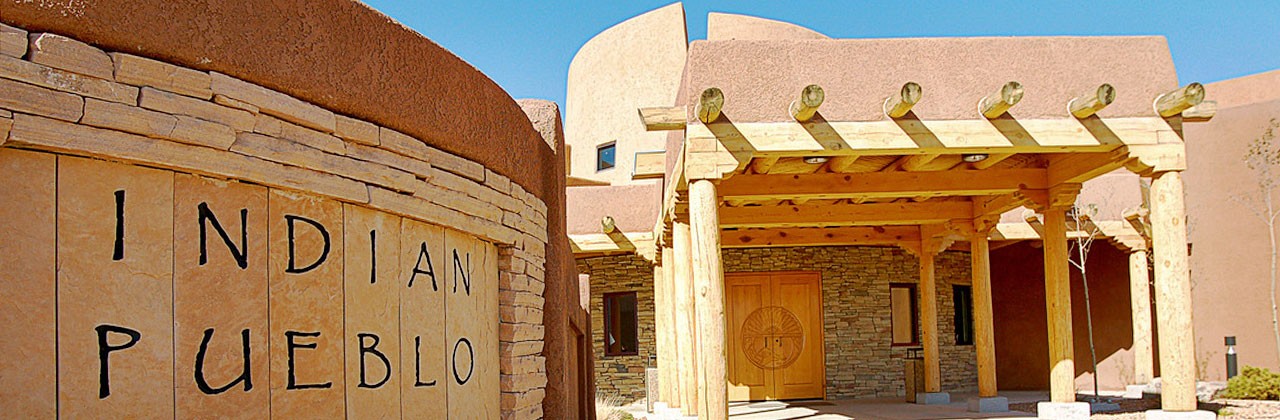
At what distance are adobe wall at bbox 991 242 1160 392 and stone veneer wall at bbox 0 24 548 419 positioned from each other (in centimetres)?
1558

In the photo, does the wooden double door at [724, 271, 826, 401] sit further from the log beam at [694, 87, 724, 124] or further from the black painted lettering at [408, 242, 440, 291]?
the black painted lettering at [408, 242, 440, 291]

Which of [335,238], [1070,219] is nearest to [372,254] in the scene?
[335,238]

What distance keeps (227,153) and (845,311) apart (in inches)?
586

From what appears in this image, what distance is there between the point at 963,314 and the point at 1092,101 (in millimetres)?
11793

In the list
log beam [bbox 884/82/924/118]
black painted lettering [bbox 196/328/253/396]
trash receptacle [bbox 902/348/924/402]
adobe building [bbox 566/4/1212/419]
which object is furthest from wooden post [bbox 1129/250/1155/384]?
black painted lettering [bbox 196/328/253/396]

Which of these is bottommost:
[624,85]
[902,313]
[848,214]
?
[902,313]

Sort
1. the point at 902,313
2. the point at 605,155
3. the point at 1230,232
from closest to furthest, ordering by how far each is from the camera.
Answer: the point at 1230,232
the point at 902,313
the point at 605,155

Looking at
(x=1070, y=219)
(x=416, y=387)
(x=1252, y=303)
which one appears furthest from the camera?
(x=1252, y=303)

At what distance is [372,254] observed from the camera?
500 cm

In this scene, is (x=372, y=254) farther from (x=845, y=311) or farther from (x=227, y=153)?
(x=845, y=311)

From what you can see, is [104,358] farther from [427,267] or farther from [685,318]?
[685,318]

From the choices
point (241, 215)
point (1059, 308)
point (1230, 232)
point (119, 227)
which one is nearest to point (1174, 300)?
point (1059, 308)

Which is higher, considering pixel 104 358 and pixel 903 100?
pixel 903 100

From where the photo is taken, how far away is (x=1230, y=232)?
17.6 m
